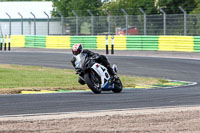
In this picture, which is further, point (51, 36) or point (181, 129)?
point (51, 36)

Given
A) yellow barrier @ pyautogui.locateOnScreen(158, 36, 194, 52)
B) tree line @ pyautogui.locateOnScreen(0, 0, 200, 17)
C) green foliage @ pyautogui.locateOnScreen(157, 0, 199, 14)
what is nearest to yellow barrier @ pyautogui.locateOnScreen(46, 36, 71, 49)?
tree line @ pyautogui.locateOnScreen(0, 0, 200, 17)

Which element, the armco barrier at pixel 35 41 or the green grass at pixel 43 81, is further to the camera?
the armco barrier at pixel 35 41

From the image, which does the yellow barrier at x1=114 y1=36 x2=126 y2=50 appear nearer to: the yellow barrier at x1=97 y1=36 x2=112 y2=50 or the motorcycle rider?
the yellow barrier at x1=97 y1=36 x2=112 y2=50

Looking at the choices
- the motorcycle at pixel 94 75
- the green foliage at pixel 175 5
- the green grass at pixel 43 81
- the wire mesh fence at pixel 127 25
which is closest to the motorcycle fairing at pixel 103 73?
the motorcycle at pixel 94 75

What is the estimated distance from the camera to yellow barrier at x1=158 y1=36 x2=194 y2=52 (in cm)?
2847

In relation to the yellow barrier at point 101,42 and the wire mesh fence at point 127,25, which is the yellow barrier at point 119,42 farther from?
the wire mesh fence at point 127,25

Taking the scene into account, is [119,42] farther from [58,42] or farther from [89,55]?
[89,55]

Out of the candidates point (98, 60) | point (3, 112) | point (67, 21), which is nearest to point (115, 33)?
point (67, 21)

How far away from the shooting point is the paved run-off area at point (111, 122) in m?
7.45

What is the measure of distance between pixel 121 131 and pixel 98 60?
17.7 ft

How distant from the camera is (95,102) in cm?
1065

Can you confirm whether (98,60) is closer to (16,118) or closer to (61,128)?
(16,118)

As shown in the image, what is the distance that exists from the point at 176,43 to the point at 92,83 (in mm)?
17723

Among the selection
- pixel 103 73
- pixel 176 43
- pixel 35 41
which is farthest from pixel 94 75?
pixel 35 41
